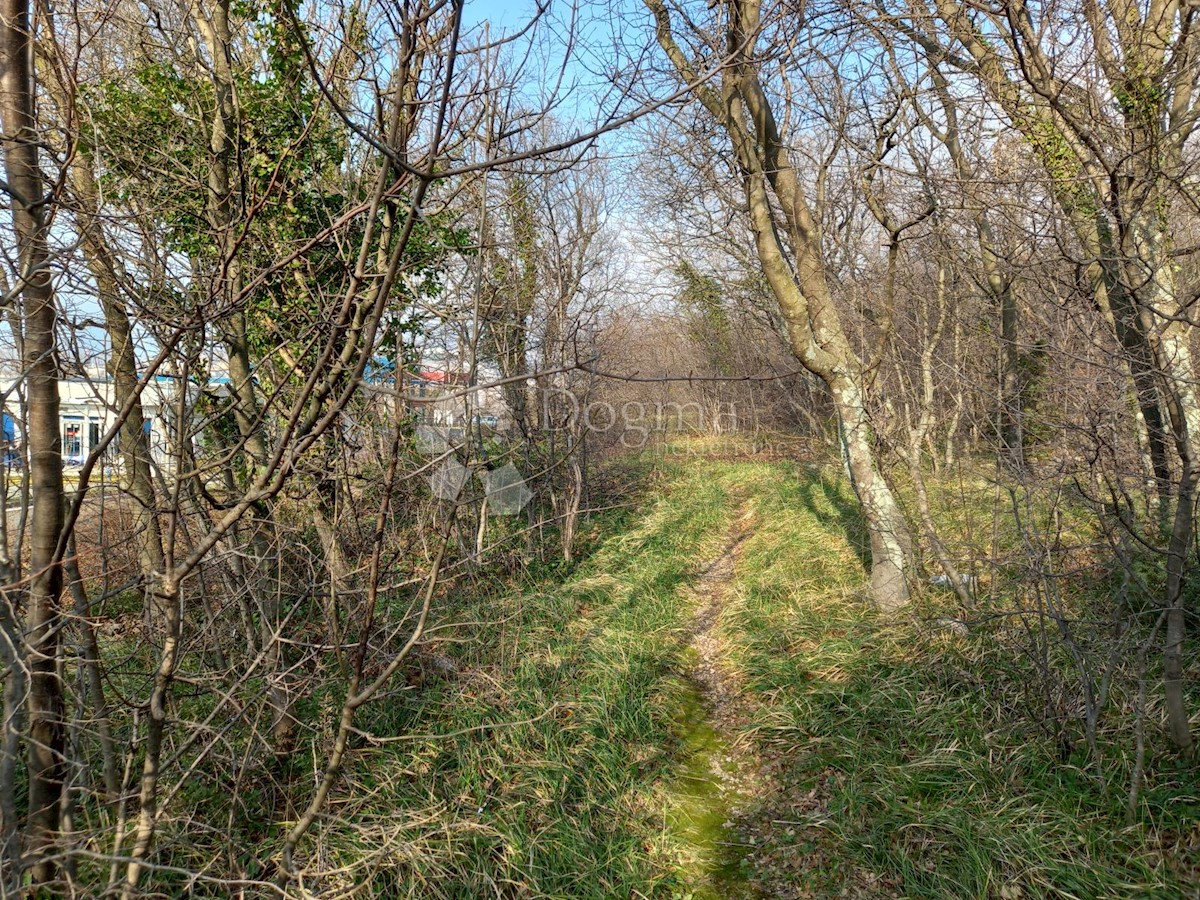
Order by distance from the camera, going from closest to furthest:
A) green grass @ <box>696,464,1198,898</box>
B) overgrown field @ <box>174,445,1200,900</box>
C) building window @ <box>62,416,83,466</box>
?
building window @ <box>62,416,83,466</box>
green grass @ <box>696,464,1198,898</box>
overgrown field @ <box>174,445,1200,900</box>

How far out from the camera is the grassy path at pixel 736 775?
282cm

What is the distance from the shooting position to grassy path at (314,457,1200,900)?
9.25 feet

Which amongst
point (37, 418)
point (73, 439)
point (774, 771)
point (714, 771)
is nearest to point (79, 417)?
point (73, 439)

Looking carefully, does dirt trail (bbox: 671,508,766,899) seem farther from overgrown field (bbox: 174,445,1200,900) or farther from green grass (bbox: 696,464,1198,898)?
green grass (bbox: 696,464,1198,898)

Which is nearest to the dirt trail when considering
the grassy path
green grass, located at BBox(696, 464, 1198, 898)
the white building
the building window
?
the grassy path

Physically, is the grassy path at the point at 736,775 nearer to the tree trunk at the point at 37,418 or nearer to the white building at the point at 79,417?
the tree trunk at the point at 37,418

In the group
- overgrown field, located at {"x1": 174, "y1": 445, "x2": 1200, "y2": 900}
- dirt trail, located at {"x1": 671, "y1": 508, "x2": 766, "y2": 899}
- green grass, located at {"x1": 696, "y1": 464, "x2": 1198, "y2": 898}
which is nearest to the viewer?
green grass, located at {"x1": 696, "y1": 464, "x2": 1198, "y2": 898}

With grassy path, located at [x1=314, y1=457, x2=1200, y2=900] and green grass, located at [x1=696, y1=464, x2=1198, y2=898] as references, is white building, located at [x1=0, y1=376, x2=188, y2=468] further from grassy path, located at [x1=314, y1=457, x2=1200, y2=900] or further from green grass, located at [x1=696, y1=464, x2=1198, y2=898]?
green grass, located at [x1=696, y1=464, x2=1198, y2=898]

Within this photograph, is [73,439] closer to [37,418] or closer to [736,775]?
[37,418]

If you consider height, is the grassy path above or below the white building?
below

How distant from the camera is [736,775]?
3885 millimetres

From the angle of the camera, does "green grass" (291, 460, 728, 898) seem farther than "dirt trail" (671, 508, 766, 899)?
No

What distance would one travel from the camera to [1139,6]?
132 inches

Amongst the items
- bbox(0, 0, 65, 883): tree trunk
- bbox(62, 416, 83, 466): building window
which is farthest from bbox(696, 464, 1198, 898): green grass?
bbox(62, 416, 83, 466): building window
